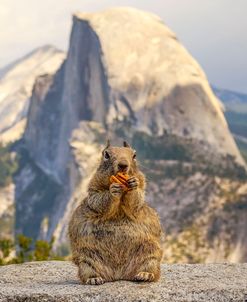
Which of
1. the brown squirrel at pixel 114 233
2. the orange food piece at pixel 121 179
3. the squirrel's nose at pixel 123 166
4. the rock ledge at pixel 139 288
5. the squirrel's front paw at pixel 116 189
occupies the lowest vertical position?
the rock ledge at pixel 139 288

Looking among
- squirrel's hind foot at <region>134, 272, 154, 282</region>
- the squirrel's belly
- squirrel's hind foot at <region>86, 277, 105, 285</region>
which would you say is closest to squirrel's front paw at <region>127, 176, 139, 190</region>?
the squirrel's belly

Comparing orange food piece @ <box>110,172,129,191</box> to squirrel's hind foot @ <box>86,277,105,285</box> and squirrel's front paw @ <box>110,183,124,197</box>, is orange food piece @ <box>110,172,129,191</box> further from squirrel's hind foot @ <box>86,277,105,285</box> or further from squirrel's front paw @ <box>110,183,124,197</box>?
squirrel's hind foot @ <box>86,277,105,285</box>

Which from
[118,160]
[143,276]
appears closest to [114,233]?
[143,276]

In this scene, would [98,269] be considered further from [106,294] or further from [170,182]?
[170,182]

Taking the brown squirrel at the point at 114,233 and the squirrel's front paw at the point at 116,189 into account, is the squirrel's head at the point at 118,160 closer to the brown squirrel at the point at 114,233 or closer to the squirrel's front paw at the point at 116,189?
the brown squirrel at the point at 114,233

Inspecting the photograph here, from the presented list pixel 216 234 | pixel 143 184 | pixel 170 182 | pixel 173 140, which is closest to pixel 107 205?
pixel 143 184

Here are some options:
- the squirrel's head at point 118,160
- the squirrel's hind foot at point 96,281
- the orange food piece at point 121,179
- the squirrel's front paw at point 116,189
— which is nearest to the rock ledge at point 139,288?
the squirrel's hind foot at point 96,281

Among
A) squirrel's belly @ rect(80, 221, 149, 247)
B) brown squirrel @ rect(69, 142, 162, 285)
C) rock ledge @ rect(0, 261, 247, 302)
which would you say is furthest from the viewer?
squirrel's belly @ rect(80, 221, 149, 247)
